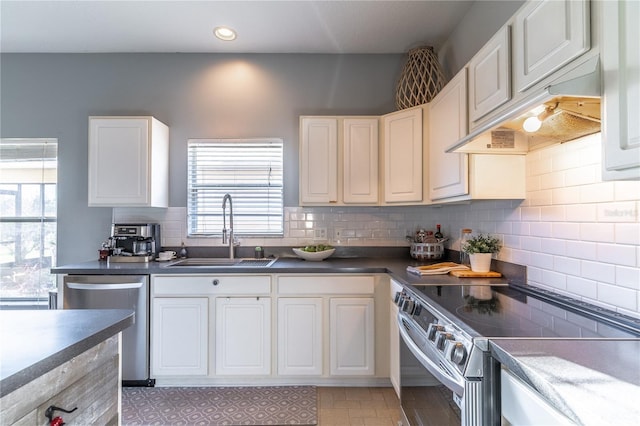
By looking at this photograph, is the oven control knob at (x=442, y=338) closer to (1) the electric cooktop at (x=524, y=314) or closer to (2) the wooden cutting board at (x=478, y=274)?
(1) the electric cooktop at (x=524, y=314)

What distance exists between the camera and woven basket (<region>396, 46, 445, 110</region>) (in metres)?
2.41

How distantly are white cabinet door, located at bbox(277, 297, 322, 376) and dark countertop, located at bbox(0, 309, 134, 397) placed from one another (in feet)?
4.16

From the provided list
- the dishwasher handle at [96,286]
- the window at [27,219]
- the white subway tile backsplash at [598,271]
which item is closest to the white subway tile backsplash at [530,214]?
the white subway tile backsplash at [598,271]

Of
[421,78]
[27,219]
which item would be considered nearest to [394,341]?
[421,78]

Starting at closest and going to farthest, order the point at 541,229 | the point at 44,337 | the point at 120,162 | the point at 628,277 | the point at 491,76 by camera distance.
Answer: the point at 44,337, the point at 628,277, the point at 491,76, the point at 541,229, the point at 120,162

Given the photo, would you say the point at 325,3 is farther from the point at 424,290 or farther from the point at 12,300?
the point at 12,300

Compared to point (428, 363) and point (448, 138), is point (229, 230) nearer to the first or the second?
point (448, 138)

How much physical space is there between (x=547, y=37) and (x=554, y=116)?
0.28 metres

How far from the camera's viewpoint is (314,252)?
259 cm

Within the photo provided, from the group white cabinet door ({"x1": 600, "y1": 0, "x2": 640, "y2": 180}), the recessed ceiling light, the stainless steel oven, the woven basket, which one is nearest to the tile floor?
the stainless steel oven

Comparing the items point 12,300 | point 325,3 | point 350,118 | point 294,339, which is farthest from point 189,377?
point 325,3

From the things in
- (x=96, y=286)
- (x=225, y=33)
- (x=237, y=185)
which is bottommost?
(x=96, y=286)

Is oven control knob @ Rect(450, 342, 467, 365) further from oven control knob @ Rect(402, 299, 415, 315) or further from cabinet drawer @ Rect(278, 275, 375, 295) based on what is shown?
cabinet drawer @ Rect(278, 275, 375, 295)

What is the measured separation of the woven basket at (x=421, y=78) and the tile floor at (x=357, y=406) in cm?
225
